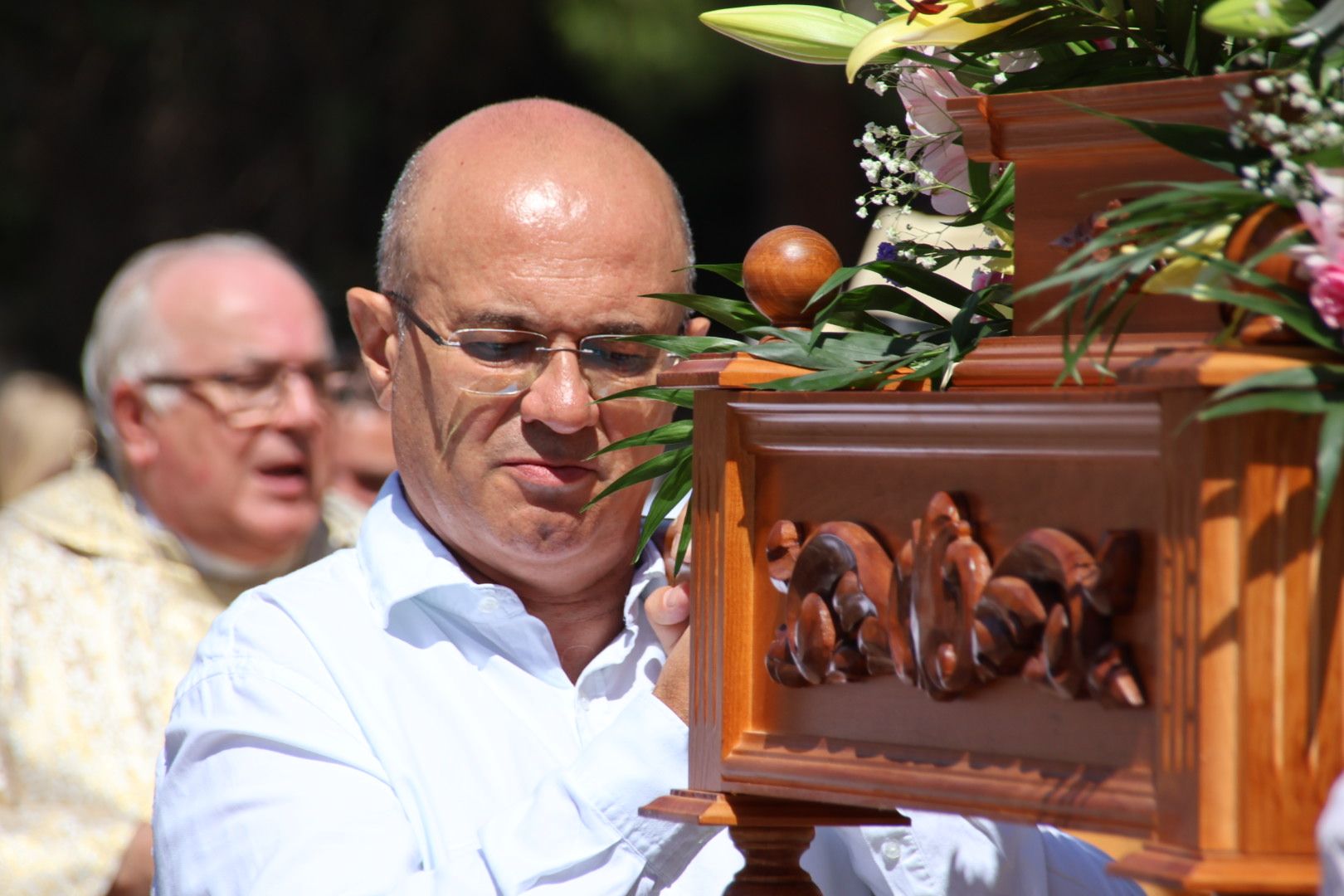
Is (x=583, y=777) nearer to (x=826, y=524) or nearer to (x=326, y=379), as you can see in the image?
(x=826, y=524)

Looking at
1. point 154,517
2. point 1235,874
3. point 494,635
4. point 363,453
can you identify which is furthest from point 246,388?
point 1235,874

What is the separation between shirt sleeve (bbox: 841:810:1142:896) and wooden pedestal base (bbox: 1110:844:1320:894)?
29.9 inches

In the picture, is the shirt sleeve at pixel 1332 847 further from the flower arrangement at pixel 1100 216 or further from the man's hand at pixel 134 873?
the man's hand at pixel 134 873

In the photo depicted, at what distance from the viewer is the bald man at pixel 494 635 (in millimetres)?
1810

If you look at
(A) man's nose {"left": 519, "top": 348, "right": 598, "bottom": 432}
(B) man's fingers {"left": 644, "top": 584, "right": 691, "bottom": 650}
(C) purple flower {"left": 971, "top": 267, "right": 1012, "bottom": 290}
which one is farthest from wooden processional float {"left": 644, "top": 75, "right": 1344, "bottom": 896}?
(A) man's nose {"left": 519, "top": 348, "right": 598, "bottom": 432}

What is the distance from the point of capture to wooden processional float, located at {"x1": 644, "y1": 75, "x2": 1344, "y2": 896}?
1.11 m

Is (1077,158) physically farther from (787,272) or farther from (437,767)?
(437,767)

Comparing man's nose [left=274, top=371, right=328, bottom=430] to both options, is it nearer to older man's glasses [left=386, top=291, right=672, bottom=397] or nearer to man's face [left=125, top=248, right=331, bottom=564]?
man's face [left=125, top=248, right=331, bottom=564]

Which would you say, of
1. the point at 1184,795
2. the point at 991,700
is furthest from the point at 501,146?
the point at 1184,795

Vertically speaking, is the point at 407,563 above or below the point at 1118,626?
below

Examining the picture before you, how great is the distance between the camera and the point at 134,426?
13.3 ft

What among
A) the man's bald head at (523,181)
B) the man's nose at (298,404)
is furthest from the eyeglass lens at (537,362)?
the man's nose at (298,404)

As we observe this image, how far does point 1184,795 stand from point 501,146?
4.52ft

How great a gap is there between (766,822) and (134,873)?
2.25m
